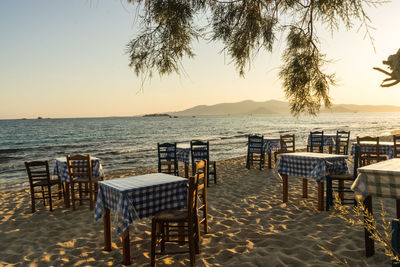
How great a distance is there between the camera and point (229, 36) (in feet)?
12.9

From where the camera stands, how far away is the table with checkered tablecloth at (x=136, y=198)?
3318 millimetres

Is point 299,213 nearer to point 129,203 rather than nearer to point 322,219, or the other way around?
point 322,219

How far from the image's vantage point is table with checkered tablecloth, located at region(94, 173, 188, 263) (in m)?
3.32

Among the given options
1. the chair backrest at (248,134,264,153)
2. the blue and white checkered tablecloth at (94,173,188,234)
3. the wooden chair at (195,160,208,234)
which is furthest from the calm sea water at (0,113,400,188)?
the chair backrest at (248,134,264,153)

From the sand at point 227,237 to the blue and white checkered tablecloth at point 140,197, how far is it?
63cm

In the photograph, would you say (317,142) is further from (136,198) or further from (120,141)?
(120,141)

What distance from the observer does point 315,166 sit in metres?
5.34

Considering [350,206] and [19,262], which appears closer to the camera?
[19,262]

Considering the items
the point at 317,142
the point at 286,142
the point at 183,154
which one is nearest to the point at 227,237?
the point at 183,154

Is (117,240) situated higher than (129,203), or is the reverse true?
(129,203)

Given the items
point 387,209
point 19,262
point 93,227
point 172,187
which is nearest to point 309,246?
point 172,187

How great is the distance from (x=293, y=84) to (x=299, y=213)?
101 inches

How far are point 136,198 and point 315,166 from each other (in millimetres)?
3480

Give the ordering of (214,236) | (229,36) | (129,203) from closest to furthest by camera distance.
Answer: (129,203) < (229,36) < (214,236)
